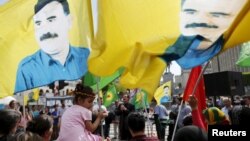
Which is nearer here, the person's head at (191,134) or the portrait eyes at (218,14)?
the portrait eyes at (218,14)

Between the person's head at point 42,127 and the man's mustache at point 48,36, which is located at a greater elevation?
the man's mustache at point 48,36

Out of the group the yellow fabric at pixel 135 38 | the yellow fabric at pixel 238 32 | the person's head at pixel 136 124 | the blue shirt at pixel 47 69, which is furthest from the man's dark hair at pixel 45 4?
Result: the yellow fabric at pixel 238 32

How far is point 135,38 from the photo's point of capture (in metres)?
4.02

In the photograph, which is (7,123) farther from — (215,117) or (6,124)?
(215,117)

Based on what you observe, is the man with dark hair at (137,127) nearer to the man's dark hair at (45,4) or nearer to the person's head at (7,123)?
the person's head at (7,123)

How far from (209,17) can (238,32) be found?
295 millimetres

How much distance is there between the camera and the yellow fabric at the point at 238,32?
3596 millimetres

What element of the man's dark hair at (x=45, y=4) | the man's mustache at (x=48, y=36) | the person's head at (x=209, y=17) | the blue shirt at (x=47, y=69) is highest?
the man's dark hair at (x=45, y=4)

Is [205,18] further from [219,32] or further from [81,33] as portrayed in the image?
[81,33]

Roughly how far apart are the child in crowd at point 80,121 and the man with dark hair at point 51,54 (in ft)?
0.87

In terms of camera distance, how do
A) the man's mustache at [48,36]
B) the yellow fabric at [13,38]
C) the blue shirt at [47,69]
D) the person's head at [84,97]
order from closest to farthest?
the person's head at [84,97], the blue shirt at [47,69], the man's mustache at [48,36], the yellow fabric at [13,38]

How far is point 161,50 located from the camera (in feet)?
12.6

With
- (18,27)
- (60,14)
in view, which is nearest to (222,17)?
(60,14)

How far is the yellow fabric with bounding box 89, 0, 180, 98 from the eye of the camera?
392cm
